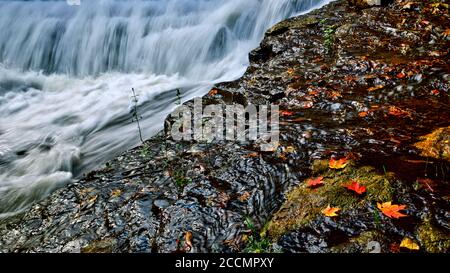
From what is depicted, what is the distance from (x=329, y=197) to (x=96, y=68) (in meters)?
9.90

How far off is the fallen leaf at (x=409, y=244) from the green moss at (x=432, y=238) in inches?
1.8

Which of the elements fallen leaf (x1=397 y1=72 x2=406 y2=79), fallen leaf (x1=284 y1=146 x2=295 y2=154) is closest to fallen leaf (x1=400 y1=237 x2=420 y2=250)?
fallen leaf (x1=284 y1=146 x2=295 y2=154)

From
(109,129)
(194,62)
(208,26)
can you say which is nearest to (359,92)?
(109,129)

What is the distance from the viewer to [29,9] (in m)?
12.9

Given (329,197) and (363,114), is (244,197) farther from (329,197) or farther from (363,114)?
(363,114)

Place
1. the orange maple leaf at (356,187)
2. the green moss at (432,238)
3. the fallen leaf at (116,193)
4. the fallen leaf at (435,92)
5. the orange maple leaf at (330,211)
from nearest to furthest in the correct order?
1. the green moss at (432,238)
2. the orange maple leaf at (330,211)
3. the orange maple leaf at (356,187)
4. the fallen leaf at (116,193)
5. the fallen leaf at (435,92)

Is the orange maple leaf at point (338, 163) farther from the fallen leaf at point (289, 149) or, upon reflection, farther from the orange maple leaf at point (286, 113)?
the orange maple leaf at point (286, 113)

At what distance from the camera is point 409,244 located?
2.11 metres

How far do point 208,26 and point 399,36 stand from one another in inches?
218

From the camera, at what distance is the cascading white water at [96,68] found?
554 centimetres

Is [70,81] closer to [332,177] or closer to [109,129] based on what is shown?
[109,129]

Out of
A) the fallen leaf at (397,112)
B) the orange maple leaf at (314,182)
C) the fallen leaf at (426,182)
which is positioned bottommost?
the orange maple leaf at (314,182)

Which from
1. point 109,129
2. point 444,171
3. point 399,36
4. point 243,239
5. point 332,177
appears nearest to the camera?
point 243,239

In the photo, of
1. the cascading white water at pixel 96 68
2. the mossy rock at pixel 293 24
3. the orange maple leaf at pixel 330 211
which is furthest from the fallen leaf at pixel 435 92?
the cascading white water at pixel 96 68
